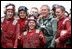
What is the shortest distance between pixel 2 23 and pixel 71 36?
2.66ft

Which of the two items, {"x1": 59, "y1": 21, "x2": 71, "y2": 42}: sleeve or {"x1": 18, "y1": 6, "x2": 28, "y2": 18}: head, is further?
{"x1": 18, "y1": 6, "x2": 28, "y2": 18}: head

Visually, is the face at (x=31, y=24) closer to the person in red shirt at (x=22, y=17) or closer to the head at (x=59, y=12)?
the person in red shirt at (x=22, y=17)

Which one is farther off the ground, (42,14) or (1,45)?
(42,14)

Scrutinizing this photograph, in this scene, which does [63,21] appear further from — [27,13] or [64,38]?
[27,13]

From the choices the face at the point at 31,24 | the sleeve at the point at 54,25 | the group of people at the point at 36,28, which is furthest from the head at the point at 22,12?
the sleeve at the point at 54,25

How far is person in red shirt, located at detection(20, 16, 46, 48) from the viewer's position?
356 centimetres

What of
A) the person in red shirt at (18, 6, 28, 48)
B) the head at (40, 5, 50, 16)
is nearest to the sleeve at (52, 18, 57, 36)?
the head at (40, 5, 50, 16)

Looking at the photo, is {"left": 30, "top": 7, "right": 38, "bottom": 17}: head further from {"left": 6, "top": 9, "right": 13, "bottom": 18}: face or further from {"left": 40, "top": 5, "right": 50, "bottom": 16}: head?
{"left": 6, "top": 9, "right": 13, "bottom": 18}: face

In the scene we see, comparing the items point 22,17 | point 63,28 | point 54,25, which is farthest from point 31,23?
point 63,28

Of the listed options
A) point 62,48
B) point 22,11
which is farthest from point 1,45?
point 62,48

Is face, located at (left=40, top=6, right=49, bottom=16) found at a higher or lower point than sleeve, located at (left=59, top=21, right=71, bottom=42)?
higher

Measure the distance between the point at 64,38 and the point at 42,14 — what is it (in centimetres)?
37

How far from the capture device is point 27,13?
12.0 ft

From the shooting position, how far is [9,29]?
143 inches
